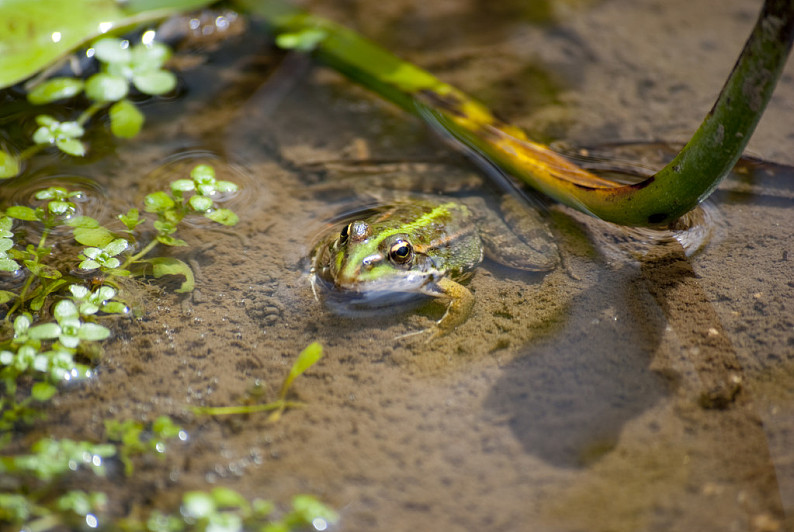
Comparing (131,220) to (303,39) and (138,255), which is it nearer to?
(138,255)

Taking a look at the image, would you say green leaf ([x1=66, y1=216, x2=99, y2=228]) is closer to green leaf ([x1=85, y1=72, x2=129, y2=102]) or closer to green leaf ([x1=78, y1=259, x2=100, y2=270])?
green leaf ([x1=78, y1=259, x2=100, y2=270])

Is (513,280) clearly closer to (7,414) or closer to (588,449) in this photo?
(588,449)

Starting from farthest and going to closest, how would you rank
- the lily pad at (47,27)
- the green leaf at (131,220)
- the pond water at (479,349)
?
1. the lily pad at (47,27)
2. the green leaf at (131,220)
3. the pond water at (479,349)

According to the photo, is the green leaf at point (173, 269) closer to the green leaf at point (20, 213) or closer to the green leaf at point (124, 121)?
the green leaf at point (20, 213)

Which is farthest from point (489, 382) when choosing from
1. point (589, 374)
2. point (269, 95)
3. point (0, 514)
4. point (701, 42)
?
point (701, 42)

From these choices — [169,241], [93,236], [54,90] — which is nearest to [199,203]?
[169,241]

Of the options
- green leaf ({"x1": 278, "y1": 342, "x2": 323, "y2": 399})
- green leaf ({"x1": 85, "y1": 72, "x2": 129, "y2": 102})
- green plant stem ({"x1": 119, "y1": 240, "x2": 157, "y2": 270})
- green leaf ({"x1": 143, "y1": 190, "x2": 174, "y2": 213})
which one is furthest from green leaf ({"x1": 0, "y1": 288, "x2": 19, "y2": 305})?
green leaf ({"x1": 278, "y1": 342, "x2": 323, "y2": 399})

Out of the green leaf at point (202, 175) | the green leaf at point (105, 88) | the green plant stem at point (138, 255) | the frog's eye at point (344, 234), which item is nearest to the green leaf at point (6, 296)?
the green plant stem at point (138, 255)
